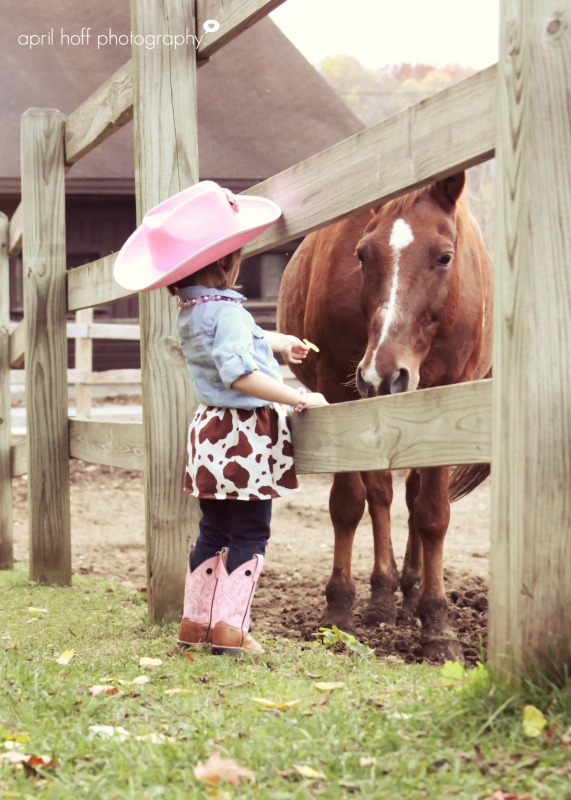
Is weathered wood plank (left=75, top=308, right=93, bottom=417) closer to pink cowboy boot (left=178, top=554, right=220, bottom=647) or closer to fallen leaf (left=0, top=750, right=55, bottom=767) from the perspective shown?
pink cowboy boot (left=178, top=554, right=220, bottom=647)

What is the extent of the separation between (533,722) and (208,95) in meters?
17.6

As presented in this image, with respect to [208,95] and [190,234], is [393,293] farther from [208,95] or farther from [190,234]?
[208,95]

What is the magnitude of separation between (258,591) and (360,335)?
5.51 ft

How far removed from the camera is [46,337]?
209 inches

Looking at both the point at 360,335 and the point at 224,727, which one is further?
the point at 360,335

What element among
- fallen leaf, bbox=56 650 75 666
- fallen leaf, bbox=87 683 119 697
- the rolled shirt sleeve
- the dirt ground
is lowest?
the dirt ground

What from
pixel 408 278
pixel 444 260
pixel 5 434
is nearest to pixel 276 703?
pixel 408 278

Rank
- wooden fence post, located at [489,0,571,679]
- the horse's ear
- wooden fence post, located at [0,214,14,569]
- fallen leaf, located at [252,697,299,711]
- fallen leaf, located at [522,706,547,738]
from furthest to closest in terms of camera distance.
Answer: wooden fence post, located at [0,214,14,569] → the horse's ear → fallen leaf, located at [252,697,299,711] → wooden fence post, located at [489,0,571,679] → fallen leaf, located at [522,706,547,738]

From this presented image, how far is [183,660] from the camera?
315 cm

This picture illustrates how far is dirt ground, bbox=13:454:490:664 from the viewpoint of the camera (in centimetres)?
465

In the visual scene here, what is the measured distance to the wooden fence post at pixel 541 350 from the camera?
221cm

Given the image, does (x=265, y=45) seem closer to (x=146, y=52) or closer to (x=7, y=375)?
(x=7, y=375)

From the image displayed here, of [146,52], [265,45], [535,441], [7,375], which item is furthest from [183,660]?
[265,45]

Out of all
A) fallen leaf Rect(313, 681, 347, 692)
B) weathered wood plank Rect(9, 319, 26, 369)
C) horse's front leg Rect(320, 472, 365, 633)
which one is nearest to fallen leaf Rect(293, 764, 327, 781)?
fallen leaf Rect(313, 681, 347, 692)
